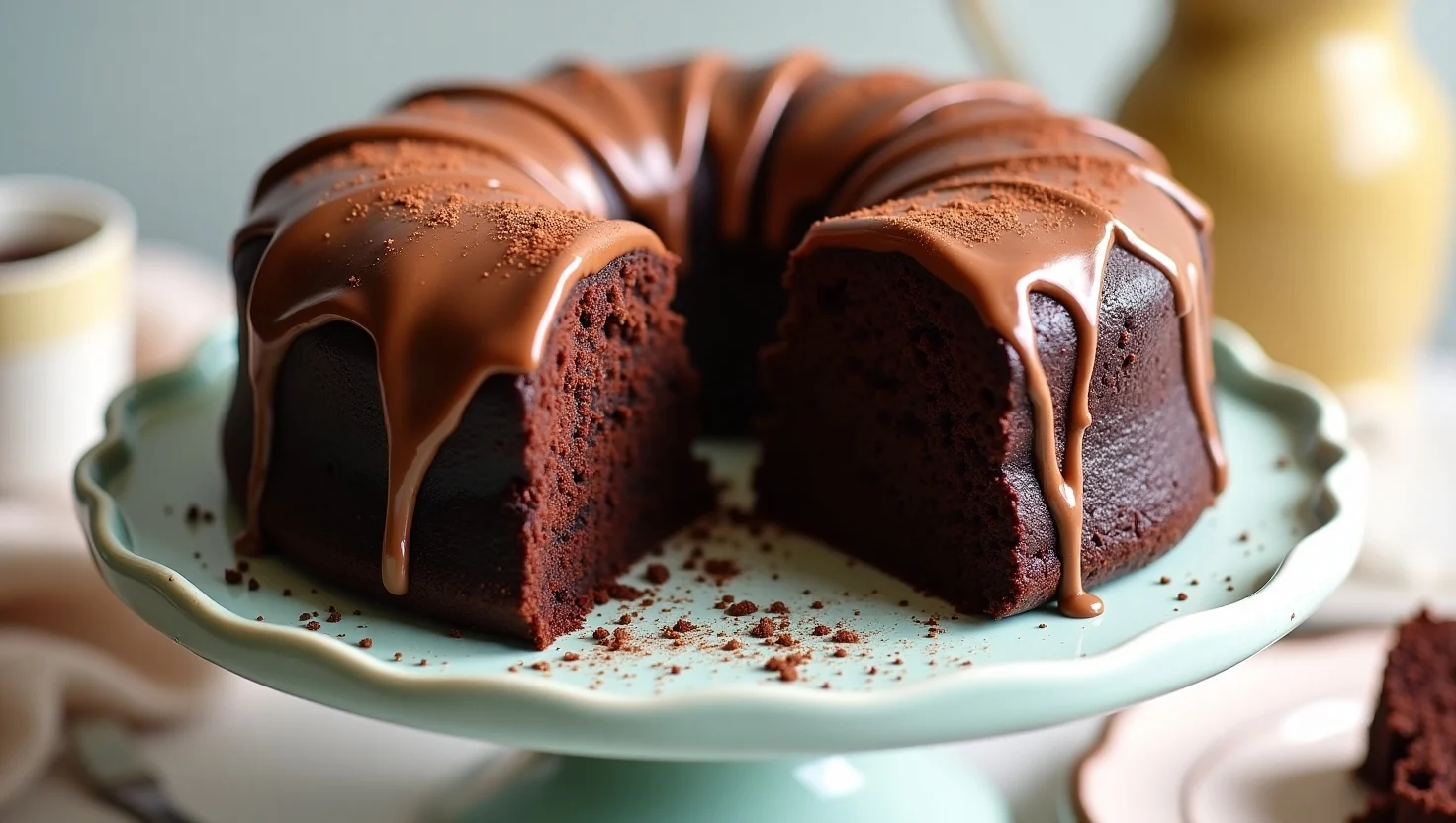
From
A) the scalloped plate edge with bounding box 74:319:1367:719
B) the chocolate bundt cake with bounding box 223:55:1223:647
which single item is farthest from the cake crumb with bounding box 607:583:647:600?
the scalloped plate edge with bounding box 74:319:1367:719

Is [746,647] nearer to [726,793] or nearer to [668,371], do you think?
[726,793]

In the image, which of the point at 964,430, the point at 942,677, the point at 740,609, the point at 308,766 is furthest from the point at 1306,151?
the point at 308,766

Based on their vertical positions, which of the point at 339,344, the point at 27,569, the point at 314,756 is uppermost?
the point at 339,344

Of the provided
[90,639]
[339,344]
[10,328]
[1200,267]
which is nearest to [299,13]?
[10,328]

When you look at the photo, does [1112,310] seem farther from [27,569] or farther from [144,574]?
[27,569]

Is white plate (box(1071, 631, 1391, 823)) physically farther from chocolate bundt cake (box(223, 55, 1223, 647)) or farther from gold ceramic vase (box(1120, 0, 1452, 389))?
gold ceramic vase (box(1120, 0, 1452, 389))
